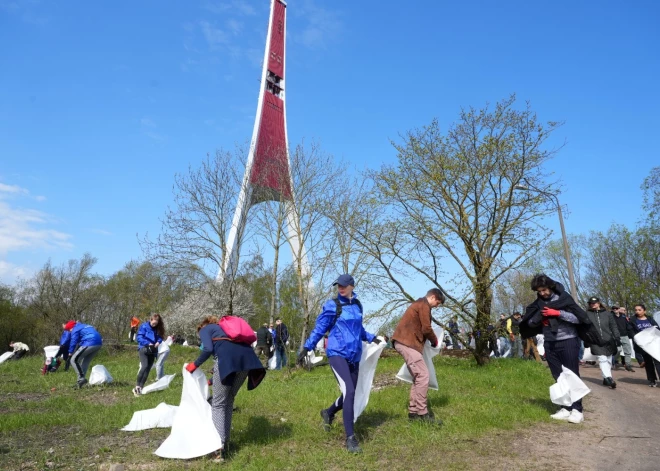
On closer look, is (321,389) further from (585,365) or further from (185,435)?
(585,365)

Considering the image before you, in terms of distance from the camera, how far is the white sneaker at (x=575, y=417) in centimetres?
610

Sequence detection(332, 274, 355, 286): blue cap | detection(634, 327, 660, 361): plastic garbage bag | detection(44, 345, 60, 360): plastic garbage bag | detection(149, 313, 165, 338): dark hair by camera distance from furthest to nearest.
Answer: detection(44, 345, 60, 360): plastic garbage bag, detection(149, 313, 165, 338): dark hair, detection(634, 327, 660, 361): plastic garbage bag, detection(332, 274, 355, 286): blue cap

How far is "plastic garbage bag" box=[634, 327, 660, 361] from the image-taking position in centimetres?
942

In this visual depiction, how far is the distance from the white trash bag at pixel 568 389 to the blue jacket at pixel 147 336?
23.9ft

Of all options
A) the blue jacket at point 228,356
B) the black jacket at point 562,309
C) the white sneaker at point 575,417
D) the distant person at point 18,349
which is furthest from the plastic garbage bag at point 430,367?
the distant person at point 18,349

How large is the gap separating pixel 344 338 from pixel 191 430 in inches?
71.9

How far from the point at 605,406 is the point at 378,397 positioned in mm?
3450

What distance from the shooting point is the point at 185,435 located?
484 cm

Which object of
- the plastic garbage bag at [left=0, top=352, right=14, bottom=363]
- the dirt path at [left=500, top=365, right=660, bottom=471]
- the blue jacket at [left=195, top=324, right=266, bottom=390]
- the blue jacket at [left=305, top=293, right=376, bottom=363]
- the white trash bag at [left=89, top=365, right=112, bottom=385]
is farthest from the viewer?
the plastic garbage bag at [left=0, top=352, right=14, bottom=363]

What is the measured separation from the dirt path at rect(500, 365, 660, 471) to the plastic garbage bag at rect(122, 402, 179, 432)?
4.16m

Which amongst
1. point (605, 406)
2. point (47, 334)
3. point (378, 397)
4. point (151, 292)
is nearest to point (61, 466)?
point (378, 397)

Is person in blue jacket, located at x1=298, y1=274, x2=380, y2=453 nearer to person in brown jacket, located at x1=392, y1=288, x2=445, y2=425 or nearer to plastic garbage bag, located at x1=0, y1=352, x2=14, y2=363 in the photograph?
person in brown jacket, located at x1=392, y1=288, x2=445, y2=425

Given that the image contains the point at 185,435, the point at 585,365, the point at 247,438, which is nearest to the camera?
the point at 185,435

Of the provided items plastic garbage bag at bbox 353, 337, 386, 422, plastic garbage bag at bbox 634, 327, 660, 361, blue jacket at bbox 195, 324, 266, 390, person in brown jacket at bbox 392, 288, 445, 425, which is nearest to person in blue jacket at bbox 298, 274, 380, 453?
plastic garbage bag at bbox 353, 337, 386, 422
